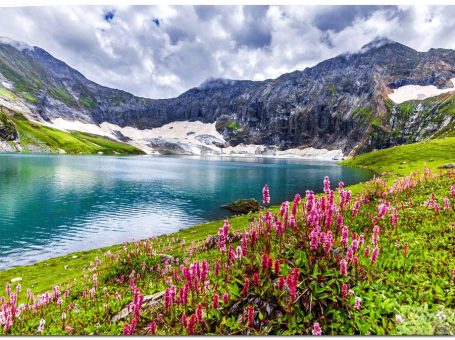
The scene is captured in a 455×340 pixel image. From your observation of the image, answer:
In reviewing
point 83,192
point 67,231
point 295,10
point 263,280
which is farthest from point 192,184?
point 263,280

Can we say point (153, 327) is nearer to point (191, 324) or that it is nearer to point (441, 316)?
point (191, 324)

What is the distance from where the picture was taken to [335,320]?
19.6 ft

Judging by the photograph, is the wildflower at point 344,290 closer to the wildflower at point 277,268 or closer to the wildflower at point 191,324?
the wildflower at point 277,268

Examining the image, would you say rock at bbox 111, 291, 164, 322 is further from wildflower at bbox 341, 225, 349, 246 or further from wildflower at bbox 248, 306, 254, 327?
wildflower at bbox 341, 225, 349, 246

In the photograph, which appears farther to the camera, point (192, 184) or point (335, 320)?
point (192, 184)

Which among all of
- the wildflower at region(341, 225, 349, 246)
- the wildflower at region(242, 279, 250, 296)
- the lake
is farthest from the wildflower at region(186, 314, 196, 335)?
the lake

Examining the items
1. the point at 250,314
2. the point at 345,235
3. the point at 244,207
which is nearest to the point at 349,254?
the point at 345,235

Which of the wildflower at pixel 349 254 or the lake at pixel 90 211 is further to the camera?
the lake at pixel 90 211

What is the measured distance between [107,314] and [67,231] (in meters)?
34.0

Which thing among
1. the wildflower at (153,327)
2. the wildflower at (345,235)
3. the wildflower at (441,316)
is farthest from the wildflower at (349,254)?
the wildflower at (153,327)

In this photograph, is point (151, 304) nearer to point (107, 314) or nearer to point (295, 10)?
point (107, 314)

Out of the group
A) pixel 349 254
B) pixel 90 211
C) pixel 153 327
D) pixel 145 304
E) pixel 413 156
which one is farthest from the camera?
pixel 413 156

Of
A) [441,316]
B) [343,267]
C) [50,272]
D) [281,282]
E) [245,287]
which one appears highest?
[343,267]

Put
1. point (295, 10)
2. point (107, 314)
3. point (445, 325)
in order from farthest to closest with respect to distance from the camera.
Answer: point (295, 10), point (107, 314), point (445, 325)
